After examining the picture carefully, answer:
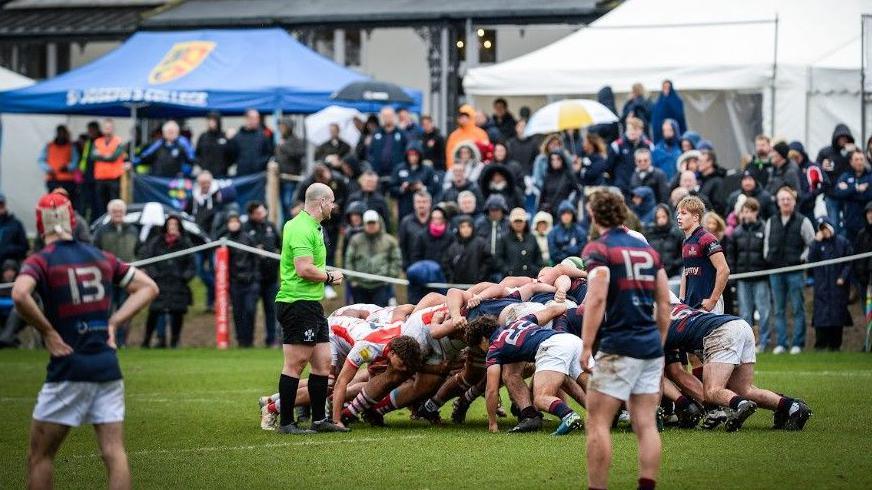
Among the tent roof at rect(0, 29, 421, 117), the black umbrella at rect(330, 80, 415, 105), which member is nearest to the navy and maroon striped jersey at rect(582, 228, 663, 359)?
the black umbrella at rect(330, 80, 415, 105)

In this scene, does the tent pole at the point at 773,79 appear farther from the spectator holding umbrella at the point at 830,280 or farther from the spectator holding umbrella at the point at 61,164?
the spectator holding umbrella at the point at 61,164

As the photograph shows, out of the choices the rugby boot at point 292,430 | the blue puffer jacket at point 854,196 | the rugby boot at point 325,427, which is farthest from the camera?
the blue puffer jacket at point 854,196

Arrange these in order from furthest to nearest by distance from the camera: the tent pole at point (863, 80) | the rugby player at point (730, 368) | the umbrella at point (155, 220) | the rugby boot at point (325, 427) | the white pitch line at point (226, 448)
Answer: the umbrella at point (155, 220), the tent pole at point (863, 80), the rugby boot at point (325, 427), the rugby player at point (730, 368), the white pitch line at point (226, 448)

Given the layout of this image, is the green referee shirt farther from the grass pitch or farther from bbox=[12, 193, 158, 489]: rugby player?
bbox=[12, 193, 158, 489]: rugby player

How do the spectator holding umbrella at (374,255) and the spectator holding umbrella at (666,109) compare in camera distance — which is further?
the spectator holding umbrella at (666,109)

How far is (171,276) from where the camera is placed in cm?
2308

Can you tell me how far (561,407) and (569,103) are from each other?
11057mm

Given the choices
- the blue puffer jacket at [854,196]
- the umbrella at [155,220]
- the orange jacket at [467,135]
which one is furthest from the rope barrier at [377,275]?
the orange jacket at [467,135]

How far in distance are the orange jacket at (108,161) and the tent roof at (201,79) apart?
711 mm

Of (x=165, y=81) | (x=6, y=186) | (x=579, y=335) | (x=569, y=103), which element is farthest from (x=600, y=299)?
(x=6, y=186)

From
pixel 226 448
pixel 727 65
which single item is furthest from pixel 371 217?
pixel 226 448

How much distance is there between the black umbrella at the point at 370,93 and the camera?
2555 centimetres

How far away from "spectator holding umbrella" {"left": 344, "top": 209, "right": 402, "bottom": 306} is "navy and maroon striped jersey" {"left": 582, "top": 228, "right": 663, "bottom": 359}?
43.1 feet

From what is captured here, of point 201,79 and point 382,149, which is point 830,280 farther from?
point 201,79
